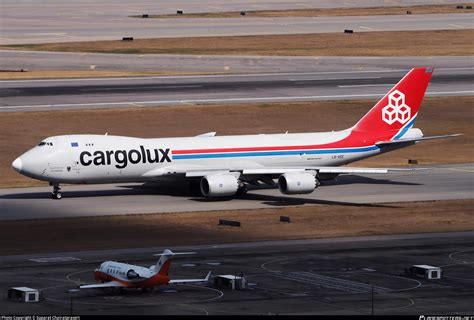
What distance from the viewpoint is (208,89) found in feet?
543

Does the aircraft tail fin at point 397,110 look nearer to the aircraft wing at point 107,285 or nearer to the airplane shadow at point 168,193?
the airplane shadow at point 168,193

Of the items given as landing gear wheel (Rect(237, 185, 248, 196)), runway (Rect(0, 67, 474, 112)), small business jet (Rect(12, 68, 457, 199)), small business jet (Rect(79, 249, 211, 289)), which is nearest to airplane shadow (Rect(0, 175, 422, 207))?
landing gear wheel (Rect(237, 185, 248, 196))

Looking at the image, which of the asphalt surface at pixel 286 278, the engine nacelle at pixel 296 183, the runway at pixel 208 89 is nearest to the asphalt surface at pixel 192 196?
the engine nacelle at pixel 296 183

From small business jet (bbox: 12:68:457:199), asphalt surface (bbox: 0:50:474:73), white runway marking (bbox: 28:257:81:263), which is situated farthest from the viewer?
asphalt surface (bbox: 0:50:474:73)

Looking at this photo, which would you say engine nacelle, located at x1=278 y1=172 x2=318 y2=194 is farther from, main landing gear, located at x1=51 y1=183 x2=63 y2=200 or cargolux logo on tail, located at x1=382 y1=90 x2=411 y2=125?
main landing gear, located at x1=51 y1=183 x2=63 y2=200

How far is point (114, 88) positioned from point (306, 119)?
29.0m

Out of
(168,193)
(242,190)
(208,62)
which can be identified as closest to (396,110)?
(242,190)

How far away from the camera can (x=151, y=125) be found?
143125 mm

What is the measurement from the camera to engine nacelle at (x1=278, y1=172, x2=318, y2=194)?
102 metres

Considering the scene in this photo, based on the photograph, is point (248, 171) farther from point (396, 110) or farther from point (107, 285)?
point (107, 285)

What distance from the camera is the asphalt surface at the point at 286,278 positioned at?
66000 millimetres

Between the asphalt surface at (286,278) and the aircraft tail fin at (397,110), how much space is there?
23608mm

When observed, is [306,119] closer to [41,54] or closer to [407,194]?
[407,194]

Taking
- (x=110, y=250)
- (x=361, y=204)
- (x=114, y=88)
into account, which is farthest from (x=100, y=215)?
(x=114, y=88)
